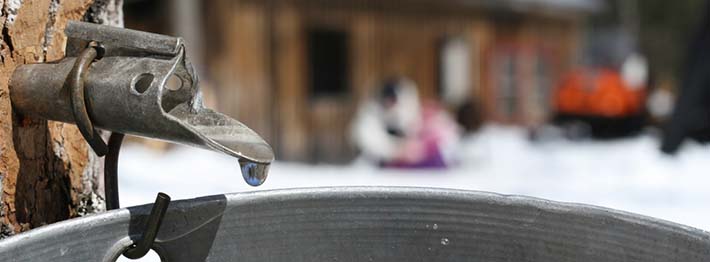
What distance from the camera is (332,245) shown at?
999 millimetres

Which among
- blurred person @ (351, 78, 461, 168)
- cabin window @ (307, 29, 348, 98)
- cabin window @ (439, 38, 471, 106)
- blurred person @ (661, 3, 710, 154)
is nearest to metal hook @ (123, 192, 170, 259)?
blurred person @ (661, 3, 710, 154)

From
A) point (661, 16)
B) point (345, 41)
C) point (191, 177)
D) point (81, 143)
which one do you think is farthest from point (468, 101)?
point (661, 16)

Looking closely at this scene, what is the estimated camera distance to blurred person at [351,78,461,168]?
7.97 metres

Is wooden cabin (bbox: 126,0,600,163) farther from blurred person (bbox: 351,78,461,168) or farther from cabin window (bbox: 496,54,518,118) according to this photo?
blurred person (bbox: 351,78,461,168)

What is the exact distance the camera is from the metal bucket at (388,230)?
0.88 m

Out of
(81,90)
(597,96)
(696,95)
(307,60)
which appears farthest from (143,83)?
(597,96)

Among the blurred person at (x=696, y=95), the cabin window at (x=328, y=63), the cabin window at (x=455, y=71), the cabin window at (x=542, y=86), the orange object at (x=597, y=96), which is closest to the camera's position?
the blurred person at (x=696, y=95)

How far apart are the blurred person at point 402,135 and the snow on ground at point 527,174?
193 millimetres

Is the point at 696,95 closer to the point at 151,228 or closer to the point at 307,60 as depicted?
the point at 151,228

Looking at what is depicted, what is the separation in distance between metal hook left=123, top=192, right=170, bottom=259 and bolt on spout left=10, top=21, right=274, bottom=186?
70 mm

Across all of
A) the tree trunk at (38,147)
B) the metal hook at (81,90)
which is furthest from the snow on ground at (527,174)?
the metal hook at (81,90)

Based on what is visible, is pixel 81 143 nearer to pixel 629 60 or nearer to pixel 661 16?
pixel 629 60

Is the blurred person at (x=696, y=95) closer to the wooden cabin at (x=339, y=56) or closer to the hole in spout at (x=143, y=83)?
the hole in spout at (x=143, y=83)

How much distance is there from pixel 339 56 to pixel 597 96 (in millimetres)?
4074
